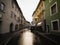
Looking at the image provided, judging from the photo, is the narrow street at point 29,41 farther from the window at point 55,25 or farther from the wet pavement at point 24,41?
the window at point 55,25

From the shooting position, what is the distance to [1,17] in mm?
25047

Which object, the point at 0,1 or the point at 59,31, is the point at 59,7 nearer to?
the point at 59,31

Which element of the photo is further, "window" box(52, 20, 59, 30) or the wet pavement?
"window" box(52, 20, 59, 30)

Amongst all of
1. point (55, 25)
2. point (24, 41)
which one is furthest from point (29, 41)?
point (55, 25)

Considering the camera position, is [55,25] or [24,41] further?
[55,25]

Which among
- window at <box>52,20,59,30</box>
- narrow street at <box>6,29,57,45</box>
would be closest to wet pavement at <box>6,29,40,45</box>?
narrow street at <box>6,29,57,45</box>

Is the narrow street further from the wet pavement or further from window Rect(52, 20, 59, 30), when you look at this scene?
window Rect(52, 20, 59, 30)

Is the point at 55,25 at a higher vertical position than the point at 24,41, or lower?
higher

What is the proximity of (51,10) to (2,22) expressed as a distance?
34.8ft

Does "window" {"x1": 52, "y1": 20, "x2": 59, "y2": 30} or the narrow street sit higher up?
Answer: "window" {"x1": 52, "y1": 20, "x2": 59, "y2": 30}

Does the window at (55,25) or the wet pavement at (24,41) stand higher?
the window at (55,25)

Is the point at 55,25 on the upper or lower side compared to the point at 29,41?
upper

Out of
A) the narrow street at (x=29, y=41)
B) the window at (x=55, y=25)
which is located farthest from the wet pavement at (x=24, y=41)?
the window at (x=55, y=25)

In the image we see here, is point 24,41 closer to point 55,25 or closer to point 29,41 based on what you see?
point 29,41
